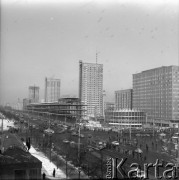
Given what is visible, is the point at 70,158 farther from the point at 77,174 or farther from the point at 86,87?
the point at 86,87

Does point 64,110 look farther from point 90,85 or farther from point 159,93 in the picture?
point 90,85

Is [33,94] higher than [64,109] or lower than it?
higher

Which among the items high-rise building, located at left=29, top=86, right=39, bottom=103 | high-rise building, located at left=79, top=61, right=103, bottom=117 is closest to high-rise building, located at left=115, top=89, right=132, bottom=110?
high-rise building, located at left=79, top=61, right=103, bottom=117

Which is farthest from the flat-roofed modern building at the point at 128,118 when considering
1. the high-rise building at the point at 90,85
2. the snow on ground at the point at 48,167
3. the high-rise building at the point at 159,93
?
the high-rise building at the point at 90,85

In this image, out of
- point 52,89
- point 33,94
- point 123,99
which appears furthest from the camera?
point 52,89

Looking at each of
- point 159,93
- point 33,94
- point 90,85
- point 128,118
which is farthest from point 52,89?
point 128,118

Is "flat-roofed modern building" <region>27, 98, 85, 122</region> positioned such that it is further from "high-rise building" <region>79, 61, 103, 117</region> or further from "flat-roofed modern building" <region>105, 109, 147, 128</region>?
"high-rise building" <region>79, 61, 103, 117</region>
